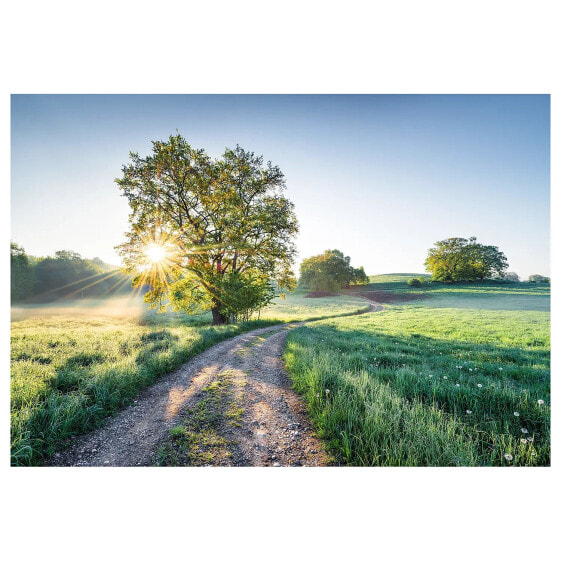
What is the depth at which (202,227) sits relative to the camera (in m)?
11.1

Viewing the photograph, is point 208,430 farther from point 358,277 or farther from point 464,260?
point 358,277

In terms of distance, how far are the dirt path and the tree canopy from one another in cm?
2634

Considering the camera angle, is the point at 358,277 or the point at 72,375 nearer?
the point at 72,375

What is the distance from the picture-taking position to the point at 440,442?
2518mm

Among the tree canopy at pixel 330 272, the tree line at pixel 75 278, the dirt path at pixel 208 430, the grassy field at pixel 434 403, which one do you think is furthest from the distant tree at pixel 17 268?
the tree canopy at pixel 330 272

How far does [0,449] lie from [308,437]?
427 centimetres

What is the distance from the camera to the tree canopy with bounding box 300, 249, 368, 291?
30.0 meters

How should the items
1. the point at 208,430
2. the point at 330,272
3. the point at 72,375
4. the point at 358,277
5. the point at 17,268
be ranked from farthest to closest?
1. the point at 330,272
2. the point at 358,277
3. the point at 17,268
4. the point at 72,375
5. the point at 208,430

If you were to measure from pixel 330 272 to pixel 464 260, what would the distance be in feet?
66.3

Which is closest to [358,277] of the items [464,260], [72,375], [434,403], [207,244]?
[464,260]

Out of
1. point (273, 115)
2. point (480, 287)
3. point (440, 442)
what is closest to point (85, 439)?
point (440, 442)

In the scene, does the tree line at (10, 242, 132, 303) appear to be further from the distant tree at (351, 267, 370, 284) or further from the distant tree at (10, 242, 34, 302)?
the distant tree at (351, 267, 370, 284)

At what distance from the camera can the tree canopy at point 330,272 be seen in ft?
98.4

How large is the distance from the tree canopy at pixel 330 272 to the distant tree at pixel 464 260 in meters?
17.4
